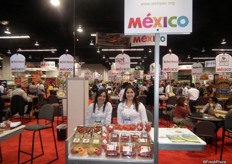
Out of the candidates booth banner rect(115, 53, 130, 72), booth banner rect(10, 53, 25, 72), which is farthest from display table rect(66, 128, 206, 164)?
booth banner rect(10, 53, 25, 72)

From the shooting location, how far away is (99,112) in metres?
3.81

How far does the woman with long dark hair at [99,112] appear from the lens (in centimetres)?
379

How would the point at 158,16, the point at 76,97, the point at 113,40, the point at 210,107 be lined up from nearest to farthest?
the point at 158,16 → the point at 76,97 → the point at 210,107 → the point at 113,40

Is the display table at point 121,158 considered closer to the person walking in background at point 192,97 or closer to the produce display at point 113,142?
the produce display at point 113,142

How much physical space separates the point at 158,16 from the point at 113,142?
1328 millimetres

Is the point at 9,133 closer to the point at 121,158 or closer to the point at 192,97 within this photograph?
the point at 121,158

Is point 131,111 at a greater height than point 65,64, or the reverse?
point 65,64

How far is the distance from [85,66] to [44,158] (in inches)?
1065

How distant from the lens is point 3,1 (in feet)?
23.1

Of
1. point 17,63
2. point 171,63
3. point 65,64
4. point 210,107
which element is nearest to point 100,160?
point 210,107

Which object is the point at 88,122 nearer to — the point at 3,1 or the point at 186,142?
the point at 186,142

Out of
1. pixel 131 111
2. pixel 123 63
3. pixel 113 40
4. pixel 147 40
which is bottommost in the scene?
pixel 131 111

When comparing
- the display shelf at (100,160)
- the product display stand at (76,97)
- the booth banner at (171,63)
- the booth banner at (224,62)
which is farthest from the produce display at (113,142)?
the booth banner at (224,62)

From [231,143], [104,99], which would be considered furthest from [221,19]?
[104,99]
